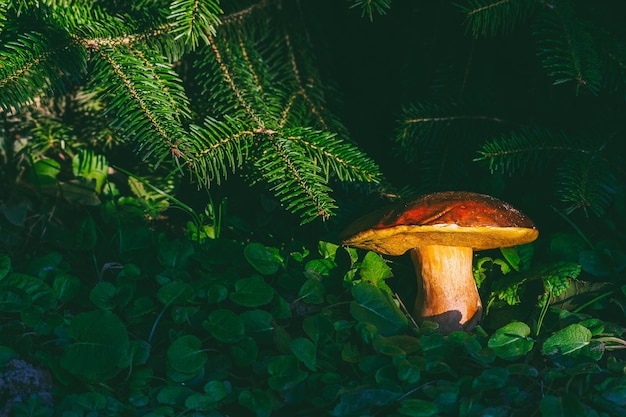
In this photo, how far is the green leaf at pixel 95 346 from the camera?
1698mm

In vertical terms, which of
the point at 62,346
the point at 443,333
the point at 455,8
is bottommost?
the point at 443,333

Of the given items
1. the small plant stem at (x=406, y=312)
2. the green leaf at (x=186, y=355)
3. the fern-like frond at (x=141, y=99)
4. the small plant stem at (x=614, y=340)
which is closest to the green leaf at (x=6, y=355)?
the green leaf at (x=186, y=355)

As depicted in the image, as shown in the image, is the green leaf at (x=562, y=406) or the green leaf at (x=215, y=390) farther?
the green leaf at (x=215, y=390)

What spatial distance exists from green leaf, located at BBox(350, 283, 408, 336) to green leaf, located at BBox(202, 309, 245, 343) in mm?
314

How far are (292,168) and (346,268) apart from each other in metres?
0.43

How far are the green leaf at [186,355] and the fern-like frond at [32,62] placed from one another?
75 cm

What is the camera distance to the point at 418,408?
1538 millimetres

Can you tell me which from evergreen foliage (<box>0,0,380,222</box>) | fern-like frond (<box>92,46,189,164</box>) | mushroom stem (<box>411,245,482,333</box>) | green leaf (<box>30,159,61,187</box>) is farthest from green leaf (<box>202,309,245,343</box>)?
green leaf (<box>30,159,61,187</box>)

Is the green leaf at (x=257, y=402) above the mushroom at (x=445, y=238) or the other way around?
the other way around

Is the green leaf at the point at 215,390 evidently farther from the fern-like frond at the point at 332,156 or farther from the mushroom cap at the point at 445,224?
the fern-like frond at the point at 332,156

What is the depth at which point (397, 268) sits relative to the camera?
2.22m

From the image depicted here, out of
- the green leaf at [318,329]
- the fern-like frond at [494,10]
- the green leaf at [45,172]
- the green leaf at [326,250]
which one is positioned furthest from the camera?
the green leaf at [45,172]

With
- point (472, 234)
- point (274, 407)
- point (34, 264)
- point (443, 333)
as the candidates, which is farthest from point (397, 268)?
point (34, 264)

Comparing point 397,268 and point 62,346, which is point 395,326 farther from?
point 62,346
